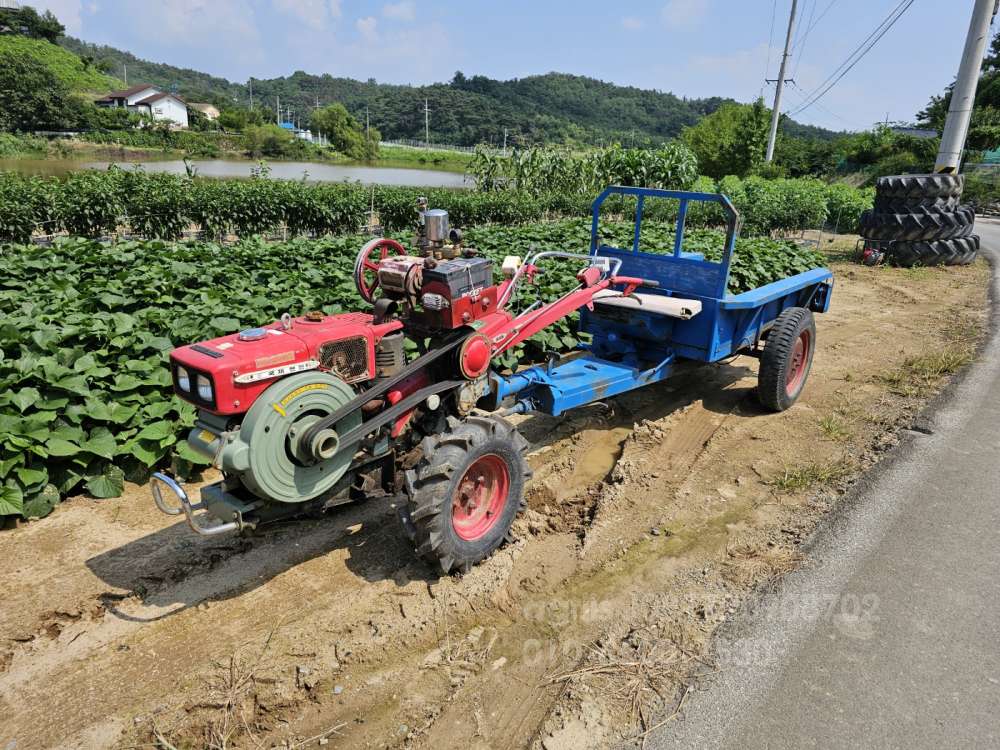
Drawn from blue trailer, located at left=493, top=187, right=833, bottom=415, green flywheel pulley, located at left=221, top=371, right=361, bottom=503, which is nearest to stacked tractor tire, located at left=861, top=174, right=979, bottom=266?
blue trailer, located at left=493, top=187, right=833, bottom=415

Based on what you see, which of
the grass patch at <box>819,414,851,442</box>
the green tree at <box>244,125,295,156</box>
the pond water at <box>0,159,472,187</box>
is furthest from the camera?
A: the green tree at <box>244,125,295,156</box>

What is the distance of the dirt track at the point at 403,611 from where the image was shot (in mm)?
2807

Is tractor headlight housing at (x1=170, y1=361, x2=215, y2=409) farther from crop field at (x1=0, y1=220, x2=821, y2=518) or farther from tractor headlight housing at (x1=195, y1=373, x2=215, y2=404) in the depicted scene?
crop field at (x1=0, y1=220, x2=821, y2=518)

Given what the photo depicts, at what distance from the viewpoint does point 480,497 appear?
3943 mm

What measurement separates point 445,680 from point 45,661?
1.91 m

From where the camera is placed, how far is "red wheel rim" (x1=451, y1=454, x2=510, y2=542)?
381cm

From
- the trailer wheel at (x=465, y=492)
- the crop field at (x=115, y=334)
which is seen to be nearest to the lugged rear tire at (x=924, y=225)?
the crop field at (x=115, y=334)

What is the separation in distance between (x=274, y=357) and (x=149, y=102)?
93.1 m

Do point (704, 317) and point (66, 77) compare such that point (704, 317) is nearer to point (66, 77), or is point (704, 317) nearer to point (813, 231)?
point (813, 231)

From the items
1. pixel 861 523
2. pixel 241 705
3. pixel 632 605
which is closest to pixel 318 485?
pixel 241 705

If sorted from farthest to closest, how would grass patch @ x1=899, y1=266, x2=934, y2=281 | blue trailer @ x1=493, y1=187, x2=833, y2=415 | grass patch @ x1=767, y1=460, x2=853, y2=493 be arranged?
grass patch @ x1=899, y1=266, x2=934, y2=281, blue trailer @ x1=493, y1=187, x2=833, y2=415, grass patch @ x1=767, y1=460, x2=853, y2=493

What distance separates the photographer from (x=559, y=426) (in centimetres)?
583

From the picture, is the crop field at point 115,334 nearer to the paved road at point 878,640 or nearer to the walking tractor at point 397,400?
the walking tractor at point 397,400

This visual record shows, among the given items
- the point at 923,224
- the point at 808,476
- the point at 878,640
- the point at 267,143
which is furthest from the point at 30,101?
the point at 878,640
